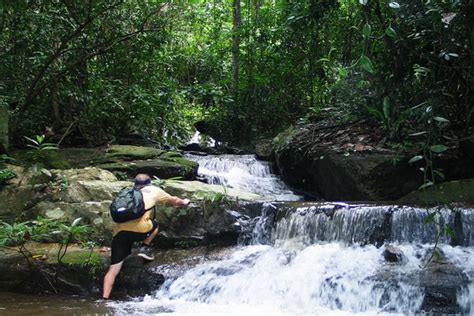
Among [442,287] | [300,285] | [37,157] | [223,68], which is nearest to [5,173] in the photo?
[37,157]

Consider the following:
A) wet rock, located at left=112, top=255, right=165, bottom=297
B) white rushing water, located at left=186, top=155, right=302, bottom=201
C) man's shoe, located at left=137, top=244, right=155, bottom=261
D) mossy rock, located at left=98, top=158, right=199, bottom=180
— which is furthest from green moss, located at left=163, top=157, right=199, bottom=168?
wet rock, located at left=112, top=255, right=165, bottom=297

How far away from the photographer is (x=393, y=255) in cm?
638

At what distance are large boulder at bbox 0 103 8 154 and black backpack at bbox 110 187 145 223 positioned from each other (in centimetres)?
405

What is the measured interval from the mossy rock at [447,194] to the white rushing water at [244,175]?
3.01m

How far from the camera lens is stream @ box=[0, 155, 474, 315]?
569cm

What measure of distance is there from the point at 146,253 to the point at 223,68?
11.6 m

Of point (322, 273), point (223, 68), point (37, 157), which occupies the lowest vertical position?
point (322, 273)

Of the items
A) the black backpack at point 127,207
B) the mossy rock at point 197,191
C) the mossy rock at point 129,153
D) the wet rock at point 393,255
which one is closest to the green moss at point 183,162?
the mossy rock at point 129,153

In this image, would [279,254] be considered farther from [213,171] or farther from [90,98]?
[90,98]

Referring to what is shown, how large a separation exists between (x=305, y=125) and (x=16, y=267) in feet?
24.4

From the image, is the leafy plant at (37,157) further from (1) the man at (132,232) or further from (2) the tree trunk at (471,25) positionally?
(2) the tree trunk at (471,25)

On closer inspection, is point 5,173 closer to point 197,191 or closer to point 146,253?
point 146,253

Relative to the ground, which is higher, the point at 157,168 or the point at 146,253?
the point at 157,168

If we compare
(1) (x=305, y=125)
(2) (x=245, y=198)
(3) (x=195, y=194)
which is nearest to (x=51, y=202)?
(3) (x=195, y=194)
